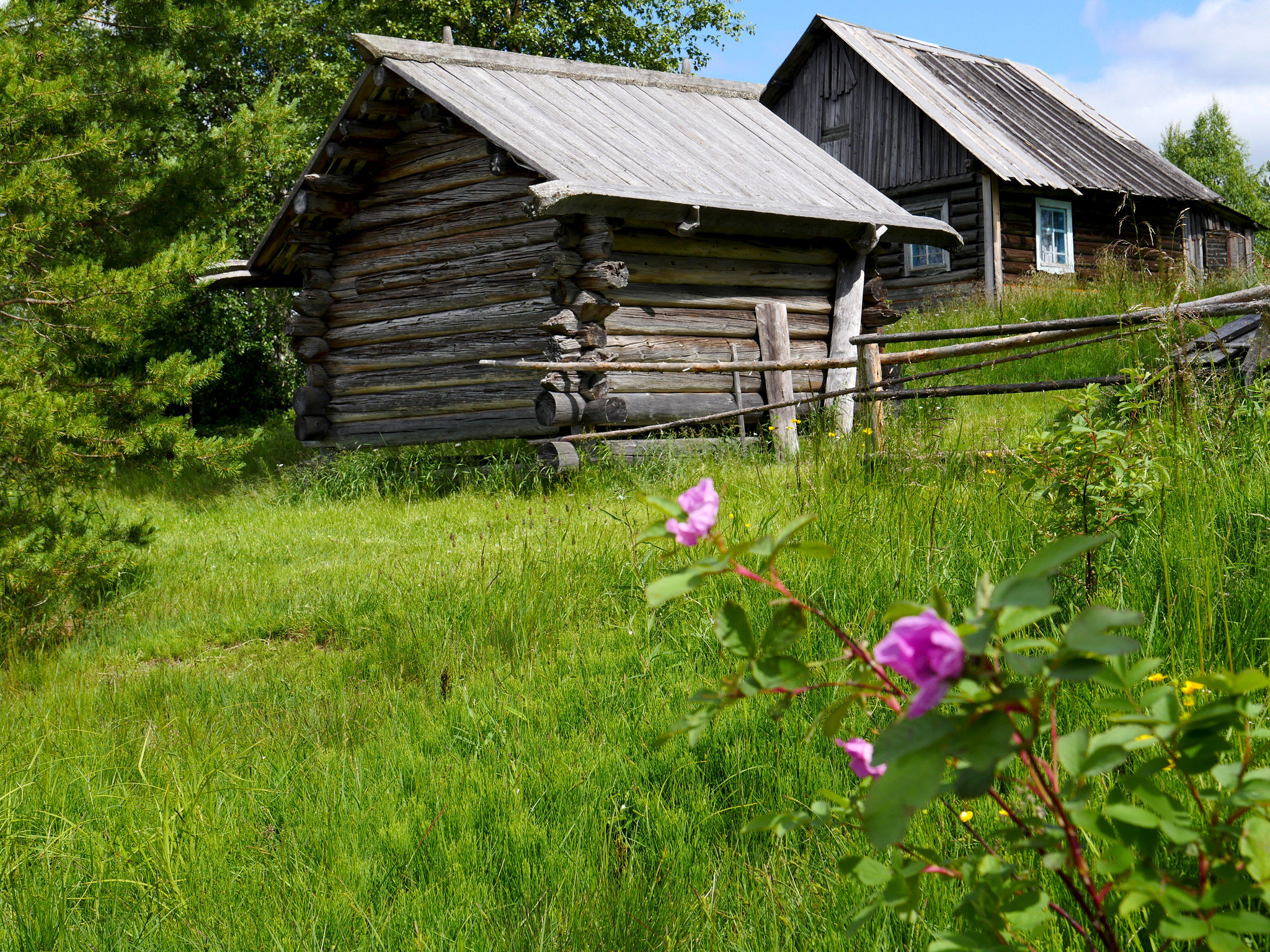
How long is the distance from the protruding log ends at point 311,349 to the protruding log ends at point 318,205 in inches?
55.3

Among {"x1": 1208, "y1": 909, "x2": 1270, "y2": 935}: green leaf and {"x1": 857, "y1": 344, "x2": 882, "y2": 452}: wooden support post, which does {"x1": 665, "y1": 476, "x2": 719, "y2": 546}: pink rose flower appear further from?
{"x1": 857, "y1": 344, "x2": 882, "y2": 452}: wooden support post

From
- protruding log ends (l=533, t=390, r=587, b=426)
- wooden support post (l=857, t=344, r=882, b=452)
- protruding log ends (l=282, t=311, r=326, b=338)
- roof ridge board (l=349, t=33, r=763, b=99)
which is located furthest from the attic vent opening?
wooden support post (l=857, t=344, r=882, b=452)

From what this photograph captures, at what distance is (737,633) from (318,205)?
424 inches

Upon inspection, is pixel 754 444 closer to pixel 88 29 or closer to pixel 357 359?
pixel 357 359

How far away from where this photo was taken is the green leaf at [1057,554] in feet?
2.57

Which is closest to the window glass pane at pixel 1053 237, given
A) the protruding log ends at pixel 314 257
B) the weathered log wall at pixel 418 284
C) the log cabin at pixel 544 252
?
the log cabin at pixel 544 252

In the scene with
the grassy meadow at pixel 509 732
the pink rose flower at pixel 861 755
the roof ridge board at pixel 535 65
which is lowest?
the grassy meadow at pixel 509 732

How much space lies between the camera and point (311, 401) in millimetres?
11508

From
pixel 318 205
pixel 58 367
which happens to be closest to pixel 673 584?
pixel 58 367

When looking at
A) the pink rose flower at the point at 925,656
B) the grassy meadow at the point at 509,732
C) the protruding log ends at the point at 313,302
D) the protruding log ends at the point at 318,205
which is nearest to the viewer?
the pink rose flower at the point at 925,656

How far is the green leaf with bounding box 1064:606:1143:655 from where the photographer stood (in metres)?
0.74

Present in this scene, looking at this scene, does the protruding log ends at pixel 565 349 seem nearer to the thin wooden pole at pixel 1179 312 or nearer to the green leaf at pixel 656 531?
the thin wooden pole at pixel 1179 312

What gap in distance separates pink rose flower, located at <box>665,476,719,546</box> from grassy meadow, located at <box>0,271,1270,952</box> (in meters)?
1.11

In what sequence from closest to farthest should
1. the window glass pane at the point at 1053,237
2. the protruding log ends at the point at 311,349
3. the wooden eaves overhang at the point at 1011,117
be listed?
1. the protruding log ends at the point at 311,349
2. the wooden eaves overhang at the point at 1011,117
3. the window glass pane at the point at 1053,237
